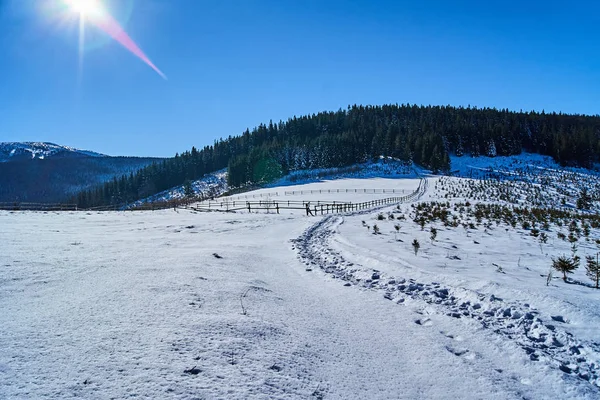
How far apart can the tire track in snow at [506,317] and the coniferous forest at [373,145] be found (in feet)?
296

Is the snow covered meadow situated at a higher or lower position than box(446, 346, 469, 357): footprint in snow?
higher

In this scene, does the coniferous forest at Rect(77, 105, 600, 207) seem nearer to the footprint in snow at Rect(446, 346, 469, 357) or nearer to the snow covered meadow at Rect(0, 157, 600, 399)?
the snow covered meadow at Rect(0, 157, 600, 399)

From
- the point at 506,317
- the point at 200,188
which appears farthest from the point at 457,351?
the point at 200,188

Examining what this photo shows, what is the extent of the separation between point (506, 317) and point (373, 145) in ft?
357

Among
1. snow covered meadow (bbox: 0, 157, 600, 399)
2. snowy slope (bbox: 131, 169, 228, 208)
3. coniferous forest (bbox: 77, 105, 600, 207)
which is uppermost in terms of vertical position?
coniferous forest (bbox: 77, 105, 600, 207)

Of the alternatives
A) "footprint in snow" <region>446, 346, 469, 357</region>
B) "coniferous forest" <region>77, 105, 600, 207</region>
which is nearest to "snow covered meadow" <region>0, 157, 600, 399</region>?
"footprint in snow" <region>446, 346, 469, 357</region>

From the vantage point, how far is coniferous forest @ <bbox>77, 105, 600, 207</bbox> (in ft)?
328

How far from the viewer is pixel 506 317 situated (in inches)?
224

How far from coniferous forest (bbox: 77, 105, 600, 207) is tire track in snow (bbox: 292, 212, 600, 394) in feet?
296

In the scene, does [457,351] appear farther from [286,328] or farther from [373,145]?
[373,145]

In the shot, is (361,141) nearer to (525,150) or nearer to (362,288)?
(525,150)

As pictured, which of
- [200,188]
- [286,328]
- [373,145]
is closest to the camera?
[286,328]

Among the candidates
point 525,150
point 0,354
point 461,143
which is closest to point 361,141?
point 461,143

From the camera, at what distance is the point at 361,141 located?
111500 mm
